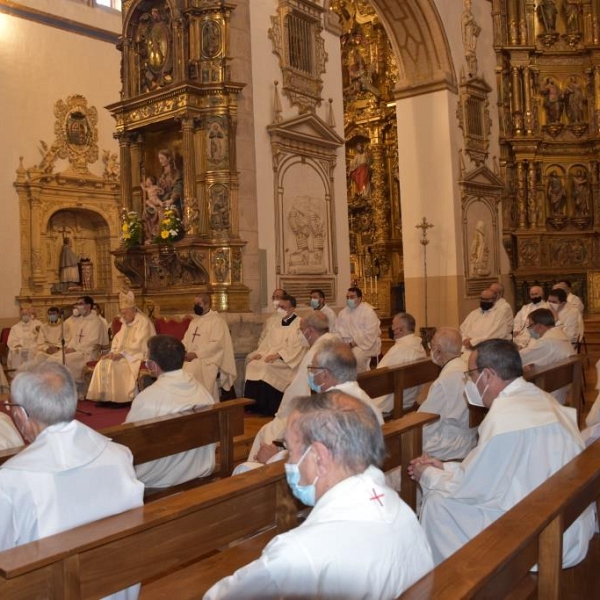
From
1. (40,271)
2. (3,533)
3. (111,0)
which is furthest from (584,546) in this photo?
(111,0)

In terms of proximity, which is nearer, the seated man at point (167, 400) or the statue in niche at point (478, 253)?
the seated man at point (167, 400)

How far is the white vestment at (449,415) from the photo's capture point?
5.09 meters

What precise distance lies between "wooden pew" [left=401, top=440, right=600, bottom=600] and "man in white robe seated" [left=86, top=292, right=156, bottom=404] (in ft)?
23.5

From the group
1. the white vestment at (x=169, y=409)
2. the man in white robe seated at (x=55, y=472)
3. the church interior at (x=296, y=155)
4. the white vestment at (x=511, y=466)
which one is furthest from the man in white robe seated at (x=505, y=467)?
the white vestment at (x=169, y=409)

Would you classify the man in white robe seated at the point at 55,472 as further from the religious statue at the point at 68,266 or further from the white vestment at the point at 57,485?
the religious statue at the point at 68,266

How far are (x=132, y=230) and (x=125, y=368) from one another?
79.9 inches

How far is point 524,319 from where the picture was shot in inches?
473

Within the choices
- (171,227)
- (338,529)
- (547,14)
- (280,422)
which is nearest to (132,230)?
(171,227)

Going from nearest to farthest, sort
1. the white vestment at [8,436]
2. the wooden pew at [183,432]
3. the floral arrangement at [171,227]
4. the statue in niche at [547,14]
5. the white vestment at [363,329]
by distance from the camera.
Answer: the white vestment at [8,436]
the wooden pew at [183,432]
the floral arrangement at [171,227]
the white vestment at [363,329]
the statue in niche at [547,14]

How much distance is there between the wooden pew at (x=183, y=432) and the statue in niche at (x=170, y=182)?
18.3ft

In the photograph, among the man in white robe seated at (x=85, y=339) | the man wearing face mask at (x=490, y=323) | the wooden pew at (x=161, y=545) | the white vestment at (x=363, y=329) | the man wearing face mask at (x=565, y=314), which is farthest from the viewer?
the man wearing face mask at (x=565, y=314)

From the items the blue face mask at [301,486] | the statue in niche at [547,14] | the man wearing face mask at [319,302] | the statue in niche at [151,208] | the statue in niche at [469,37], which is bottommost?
the blue face mask at [301,486]

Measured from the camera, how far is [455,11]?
50.7 ft

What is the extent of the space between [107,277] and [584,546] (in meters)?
17.0
